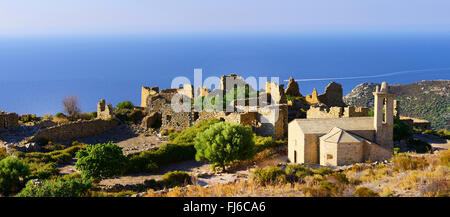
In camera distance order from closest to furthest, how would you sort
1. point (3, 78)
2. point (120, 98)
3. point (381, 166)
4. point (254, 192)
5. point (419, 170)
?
1. point (254, 192)
2. point (419, 170)
3. point (381, 166)
4. point (120, 98)
5. point (3, 78)

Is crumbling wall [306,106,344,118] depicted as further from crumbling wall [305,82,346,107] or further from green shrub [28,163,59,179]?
green shrub [28,163,59,179]

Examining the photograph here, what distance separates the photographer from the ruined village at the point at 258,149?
16125 millimetres

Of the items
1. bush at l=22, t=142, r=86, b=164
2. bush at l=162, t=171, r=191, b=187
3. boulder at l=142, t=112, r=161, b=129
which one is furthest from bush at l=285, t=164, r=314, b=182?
boulder at l=142, t=112, r=161, b=129

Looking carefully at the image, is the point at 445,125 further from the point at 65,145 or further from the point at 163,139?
the point at 65,145

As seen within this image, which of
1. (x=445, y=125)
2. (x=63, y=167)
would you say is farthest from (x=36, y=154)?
(x=445, y=125)

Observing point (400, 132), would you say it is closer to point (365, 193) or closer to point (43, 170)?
point (365, 193)

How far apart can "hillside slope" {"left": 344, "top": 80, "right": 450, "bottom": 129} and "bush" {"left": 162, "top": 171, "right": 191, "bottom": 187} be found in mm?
44143

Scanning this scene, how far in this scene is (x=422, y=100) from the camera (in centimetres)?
6366

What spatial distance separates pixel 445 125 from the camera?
5531cm

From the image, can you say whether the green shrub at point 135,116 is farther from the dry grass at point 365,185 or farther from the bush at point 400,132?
the dry grass at point 365,185

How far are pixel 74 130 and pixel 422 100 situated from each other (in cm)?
5038

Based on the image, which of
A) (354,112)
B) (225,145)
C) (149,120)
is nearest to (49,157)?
(225,145)

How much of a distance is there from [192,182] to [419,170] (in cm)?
878

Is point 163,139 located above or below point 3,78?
below
